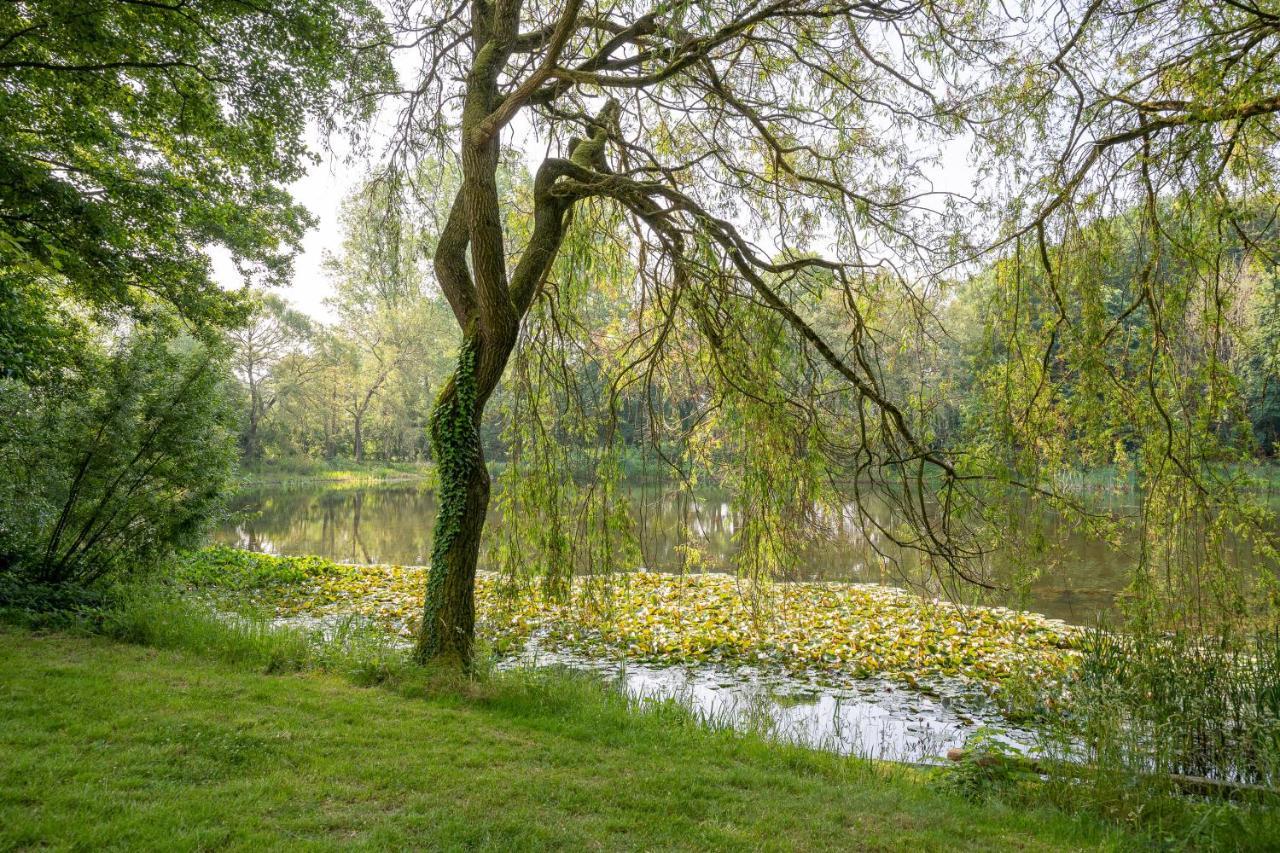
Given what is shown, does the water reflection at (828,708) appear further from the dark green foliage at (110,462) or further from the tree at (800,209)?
the dark green foliage at (110,462)

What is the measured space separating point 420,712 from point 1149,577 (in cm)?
473

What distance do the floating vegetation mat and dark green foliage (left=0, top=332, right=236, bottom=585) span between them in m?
1.50

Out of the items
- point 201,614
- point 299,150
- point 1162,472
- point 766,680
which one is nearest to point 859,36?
point 1162,472

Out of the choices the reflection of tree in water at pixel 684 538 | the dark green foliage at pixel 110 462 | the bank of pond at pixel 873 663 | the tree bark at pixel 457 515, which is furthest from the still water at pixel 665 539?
the dark green foliage at pixel 110 462

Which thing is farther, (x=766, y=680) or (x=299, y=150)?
(x=299, y=150)

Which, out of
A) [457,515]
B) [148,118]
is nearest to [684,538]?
[457,515]

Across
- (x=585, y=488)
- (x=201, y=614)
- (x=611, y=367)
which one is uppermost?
(x=611, y=367)

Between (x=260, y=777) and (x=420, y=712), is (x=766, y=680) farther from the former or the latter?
(x=260, y=777)

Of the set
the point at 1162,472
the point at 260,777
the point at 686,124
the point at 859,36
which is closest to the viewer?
the point at 260,777

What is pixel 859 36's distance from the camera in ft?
15.7

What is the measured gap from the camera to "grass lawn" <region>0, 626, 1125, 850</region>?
2828mm

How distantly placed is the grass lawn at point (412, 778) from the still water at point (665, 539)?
1.33 metres

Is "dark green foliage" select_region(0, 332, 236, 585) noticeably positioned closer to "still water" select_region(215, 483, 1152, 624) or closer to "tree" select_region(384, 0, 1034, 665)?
"still water" select_region(215, 483, 1152, 624)

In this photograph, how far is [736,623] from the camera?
798 centimetres
